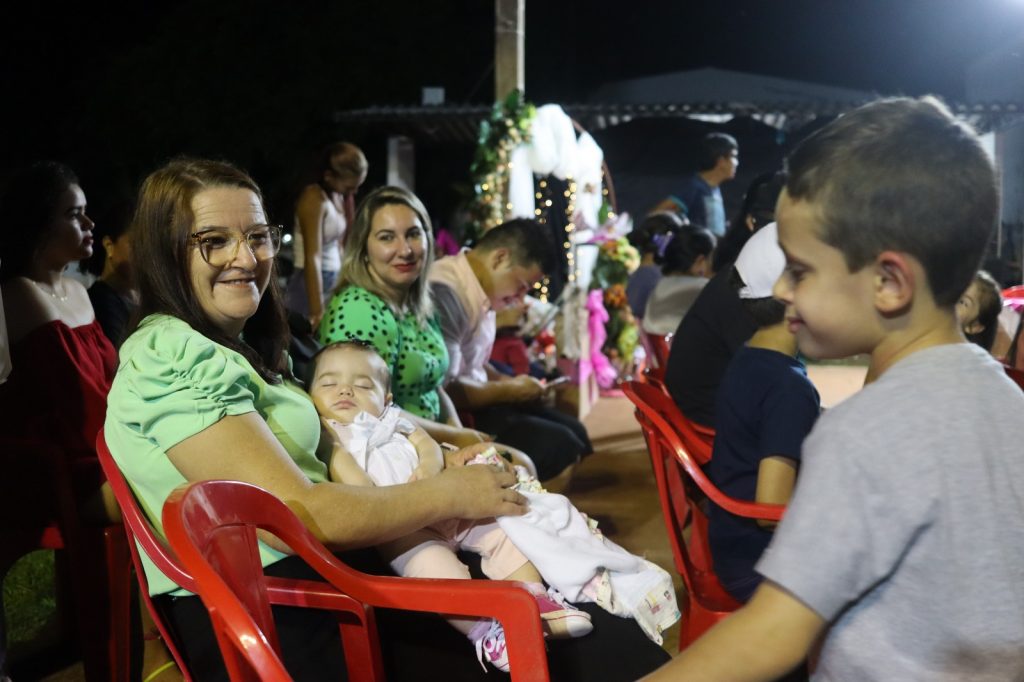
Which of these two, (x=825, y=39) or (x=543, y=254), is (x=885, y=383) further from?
(x=825, y=39)

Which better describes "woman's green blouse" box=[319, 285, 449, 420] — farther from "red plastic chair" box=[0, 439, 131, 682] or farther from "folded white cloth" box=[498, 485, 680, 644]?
"folded white cloth" box=[498, 485, 680, 644]

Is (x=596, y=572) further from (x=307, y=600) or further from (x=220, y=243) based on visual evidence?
(x=220, y=243)

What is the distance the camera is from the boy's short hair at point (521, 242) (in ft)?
13.5

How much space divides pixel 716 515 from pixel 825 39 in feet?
47.7

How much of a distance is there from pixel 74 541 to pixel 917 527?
232 cm

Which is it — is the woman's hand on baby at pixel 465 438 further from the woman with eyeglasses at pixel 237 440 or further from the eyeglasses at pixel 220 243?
the eyeglasses at pixel 220 243

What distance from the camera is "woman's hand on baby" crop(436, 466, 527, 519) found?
1.94 meters

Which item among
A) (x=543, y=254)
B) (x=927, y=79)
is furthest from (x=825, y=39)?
(x=543, y=254)

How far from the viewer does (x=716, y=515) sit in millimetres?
2371

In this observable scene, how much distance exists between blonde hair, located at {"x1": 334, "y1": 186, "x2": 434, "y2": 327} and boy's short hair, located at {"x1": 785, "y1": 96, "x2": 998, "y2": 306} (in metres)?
2.36

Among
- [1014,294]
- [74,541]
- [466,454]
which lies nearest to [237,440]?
[466,454]

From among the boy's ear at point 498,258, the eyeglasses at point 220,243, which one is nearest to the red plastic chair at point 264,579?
the eyeglasses at point 220,243

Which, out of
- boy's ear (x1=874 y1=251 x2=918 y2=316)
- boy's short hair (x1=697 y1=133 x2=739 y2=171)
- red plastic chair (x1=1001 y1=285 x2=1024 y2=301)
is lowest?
red plastic chair (x1=1001 y1=285 x2=1024 y2=301)

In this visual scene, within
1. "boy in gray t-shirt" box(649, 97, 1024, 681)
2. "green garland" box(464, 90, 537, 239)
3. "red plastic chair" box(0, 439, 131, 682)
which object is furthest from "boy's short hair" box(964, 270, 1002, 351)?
"green garland" box(464, 90, 537, 239)
